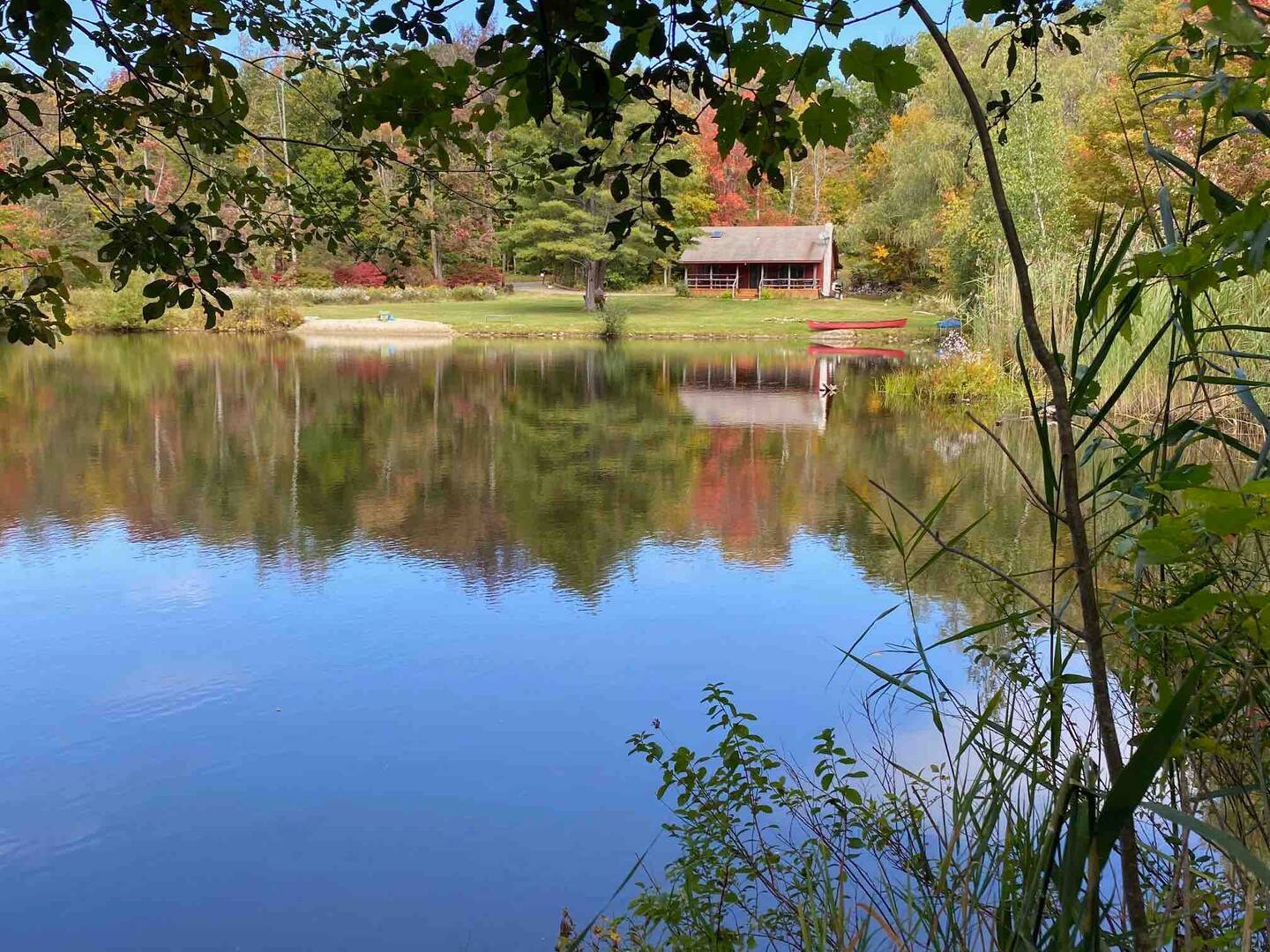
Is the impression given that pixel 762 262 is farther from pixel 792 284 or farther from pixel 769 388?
pixel 769 388

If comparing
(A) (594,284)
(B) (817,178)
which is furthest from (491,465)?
(B) (817,178)

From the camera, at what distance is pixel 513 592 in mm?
6934

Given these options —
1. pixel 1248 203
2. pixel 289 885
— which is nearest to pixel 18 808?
pixel 289 885

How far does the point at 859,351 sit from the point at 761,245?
17.0 metres

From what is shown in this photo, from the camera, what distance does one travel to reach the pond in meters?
3.70

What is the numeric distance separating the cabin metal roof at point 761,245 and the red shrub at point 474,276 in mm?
8254

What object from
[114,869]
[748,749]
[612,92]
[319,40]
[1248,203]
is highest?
[319,40]

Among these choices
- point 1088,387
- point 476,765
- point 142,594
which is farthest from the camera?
point 142,594

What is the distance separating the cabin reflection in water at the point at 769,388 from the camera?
15.4 metres

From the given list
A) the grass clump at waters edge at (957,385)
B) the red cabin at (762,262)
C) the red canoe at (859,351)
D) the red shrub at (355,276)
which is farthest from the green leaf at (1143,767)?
the red shrub at (355,276)

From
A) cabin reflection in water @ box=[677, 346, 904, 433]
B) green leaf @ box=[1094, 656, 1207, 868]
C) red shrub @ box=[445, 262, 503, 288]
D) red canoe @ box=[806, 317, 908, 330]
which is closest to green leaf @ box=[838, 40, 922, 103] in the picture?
green leaf @ box=[1094, 656, 1207, 868]

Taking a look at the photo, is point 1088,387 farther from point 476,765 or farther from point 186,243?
point 476,765

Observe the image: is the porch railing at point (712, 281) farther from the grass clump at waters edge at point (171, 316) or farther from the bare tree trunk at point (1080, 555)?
the bare tree trunk at point (1080, 555)

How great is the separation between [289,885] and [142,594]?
382 centimetres
